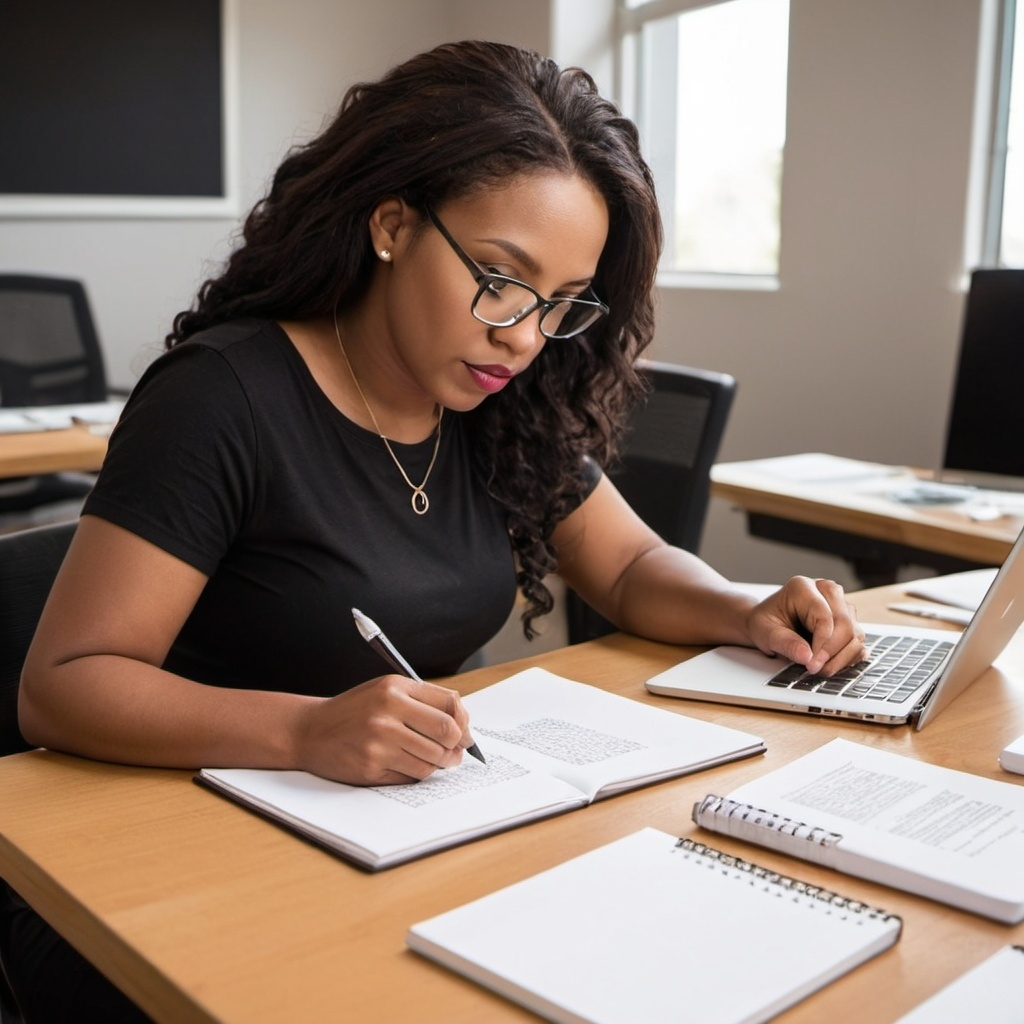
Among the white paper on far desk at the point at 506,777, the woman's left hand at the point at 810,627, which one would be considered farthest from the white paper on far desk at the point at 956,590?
the white paper on far desk at the point at 506,777

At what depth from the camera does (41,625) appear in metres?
1.11

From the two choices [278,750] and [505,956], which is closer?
[505,956]

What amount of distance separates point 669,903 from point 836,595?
2.08 ft

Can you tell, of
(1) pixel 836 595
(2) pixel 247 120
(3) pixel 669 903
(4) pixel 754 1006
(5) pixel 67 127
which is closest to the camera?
(4) pixel 754 1006

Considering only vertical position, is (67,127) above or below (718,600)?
above

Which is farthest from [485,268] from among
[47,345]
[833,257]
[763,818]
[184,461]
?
[47,345]

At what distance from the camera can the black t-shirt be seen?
1166mm

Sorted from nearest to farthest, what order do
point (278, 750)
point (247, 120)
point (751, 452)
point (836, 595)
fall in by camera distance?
point (278, 750)
point (836, 595)
point (751, 452)
point (247, 120)

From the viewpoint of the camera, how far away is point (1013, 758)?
3.47ft

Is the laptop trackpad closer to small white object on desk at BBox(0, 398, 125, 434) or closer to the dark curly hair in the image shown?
the dark curly hair

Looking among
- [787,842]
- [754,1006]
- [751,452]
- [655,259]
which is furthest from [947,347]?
[754,1006]

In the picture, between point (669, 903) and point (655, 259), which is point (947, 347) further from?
point (669, 903)

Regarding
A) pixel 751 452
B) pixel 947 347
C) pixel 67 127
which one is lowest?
pixel 751 452

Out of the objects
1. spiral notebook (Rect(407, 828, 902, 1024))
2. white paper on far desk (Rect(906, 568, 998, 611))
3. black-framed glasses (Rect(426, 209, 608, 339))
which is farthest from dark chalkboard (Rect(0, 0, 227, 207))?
spiral notebook (Rect(407, 828, 902, 1024))
